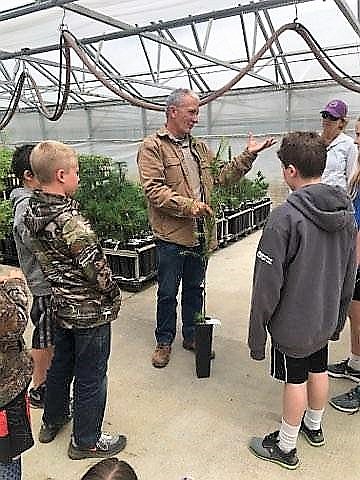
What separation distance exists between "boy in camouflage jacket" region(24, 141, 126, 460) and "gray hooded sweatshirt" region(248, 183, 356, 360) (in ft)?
1.93

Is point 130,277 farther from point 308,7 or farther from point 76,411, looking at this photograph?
point 308,7

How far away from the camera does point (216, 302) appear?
3764mm

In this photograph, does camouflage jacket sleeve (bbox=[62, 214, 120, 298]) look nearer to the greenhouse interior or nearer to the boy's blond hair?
the boy's blond hair

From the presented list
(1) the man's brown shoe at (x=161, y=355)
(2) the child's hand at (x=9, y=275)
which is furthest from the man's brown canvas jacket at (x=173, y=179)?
(2) the child's hand at (x=9, y=275)

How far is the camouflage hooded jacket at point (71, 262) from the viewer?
1.71 m

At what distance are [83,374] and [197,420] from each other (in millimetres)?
668

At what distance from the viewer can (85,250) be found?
1705 millimetres

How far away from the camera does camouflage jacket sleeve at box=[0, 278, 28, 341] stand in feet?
4.40

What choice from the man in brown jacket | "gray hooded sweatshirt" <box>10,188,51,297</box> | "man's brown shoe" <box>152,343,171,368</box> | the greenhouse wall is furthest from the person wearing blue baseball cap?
the greenhouse wall

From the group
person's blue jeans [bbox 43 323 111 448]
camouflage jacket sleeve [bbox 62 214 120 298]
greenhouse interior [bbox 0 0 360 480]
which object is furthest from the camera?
greenhouse interior [bbox 0 0 360 480]

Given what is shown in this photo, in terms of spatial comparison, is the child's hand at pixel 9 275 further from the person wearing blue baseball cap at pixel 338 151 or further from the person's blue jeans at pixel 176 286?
the person wearing blue baseball cap at pixel 338 151

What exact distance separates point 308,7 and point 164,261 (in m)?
5.38

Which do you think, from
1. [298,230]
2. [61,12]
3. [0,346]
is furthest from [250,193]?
[0,346]

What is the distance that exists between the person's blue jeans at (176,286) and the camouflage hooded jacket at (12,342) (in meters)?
1.30
